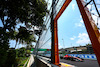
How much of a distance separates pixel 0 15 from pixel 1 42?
9.53ft

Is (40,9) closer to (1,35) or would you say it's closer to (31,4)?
(31,4)

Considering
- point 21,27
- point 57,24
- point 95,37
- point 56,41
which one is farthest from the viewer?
point 21,27

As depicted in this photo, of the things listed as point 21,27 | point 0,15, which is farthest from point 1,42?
point 21,27

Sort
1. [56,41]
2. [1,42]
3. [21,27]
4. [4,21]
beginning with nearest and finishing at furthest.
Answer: [56,41]
[1,42]
[4,21]
[21,27]

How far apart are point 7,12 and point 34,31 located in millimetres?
3730

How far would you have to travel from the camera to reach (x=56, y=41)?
3.93 meters

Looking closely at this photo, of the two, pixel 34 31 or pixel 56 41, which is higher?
pixel 34 31

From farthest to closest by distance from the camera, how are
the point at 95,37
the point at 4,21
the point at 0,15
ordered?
the point at 4,21
the point at 0,15
the point at 95,37

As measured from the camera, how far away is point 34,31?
8430 mm

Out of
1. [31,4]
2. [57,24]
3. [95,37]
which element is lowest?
[95,37]

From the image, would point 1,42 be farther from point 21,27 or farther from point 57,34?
point 57,34

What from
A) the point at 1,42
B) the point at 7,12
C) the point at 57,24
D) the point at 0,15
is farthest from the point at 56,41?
the point at 0,15

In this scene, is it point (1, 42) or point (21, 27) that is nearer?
point (1, 42)

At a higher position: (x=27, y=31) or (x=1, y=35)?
(x=27, y=31)
